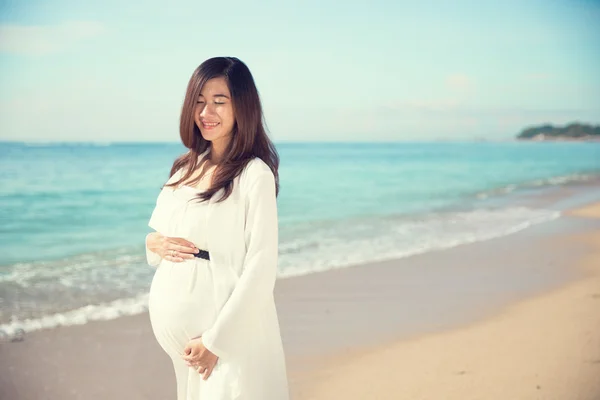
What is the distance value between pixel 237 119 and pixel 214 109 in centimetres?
7

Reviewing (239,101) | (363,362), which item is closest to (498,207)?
(363,362)

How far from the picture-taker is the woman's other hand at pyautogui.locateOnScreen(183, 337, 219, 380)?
174cm

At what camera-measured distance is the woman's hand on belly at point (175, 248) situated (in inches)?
70.1

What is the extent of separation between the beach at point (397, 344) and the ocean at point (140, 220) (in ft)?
1.87

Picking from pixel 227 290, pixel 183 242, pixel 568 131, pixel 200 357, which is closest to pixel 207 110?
pixel 183 242

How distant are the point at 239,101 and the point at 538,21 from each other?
384 inches

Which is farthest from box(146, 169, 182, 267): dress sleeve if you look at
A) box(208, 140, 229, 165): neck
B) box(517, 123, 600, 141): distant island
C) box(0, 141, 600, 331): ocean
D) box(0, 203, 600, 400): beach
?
box(517, 123, 600, 141): distant island

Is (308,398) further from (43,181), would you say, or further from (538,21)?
(43,181)

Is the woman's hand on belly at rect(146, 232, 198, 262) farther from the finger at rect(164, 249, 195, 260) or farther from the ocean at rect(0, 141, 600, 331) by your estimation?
the ocean at rect(0, 141, 600, 331)

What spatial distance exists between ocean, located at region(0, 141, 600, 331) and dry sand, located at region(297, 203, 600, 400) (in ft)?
A: 5.88

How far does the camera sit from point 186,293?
1.81 metres

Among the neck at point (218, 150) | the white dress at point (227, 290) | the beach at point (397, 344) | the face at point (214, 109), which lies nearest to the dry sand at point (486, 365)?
the beach at point (397, 344)

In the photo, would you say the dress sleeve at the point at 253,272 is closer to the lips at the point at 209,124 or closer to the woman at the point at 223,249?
the woman at the point at 223,249

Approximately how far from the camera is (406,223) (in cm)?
905
